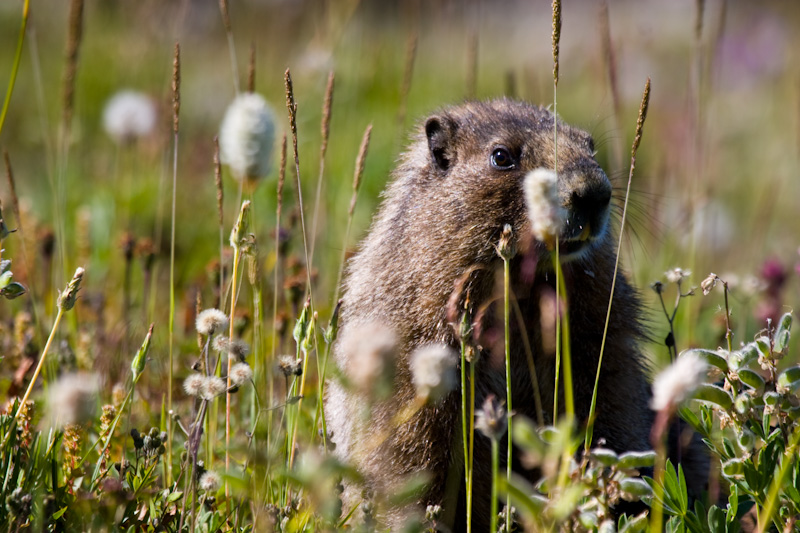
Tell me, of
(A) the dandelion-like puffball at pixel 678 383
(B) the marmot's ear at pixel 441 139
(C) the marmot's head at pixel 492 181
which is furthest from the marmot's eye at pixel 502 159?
(A) the dandelion-like puffball at pixel 678 383

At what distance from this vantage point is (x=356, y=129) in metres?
7.49

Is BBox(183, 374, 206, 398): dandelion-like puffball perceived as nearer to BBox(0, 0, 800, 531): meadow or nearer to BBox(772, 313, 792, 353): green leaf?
BBox(0, 0, 800, 531): meadow

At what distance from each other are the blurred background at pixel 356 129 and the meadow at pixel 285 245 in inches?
1.6

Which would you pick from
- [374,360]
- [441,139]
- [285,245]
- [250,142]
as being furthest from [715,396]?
[285,245]

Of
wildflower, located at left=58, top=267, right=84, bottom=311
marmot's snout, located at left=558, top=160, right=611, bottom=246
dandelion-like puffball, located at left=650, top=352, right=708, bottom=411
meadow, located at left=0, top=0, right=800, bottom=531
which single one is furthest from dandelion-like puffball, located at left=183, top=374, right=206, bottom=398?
marmot's snout, located at left=558, top=160, right=611, bottom=246

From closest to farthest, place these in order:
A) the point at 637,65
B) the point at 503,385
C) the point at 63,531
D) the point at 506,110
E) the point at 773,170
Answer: the point at 63,531 → the point at 503,385 → the point at 506,110 → the point at 773,170 → the point at 637,65

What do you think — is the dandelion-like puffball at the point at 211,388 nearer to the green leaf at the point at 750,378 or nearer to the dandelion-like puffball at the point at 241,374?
the dandelion-like puffball at the point at 241,374

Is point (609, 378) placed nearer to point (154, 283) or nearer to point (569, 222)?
point (569, 222)

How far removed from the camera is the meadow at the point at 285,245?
2354mm

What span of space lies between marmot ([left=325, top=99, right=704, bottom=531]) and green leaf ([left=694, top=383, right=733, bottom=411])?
2.44ft

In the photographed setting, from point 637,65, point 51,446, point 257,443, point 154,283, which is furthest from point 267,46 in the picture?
point 51,446

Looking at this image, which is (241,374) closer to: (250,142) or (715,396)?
(250,142)

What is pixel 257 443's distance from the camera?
3260 mm

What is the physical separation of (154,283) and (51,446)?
220 centimetres
